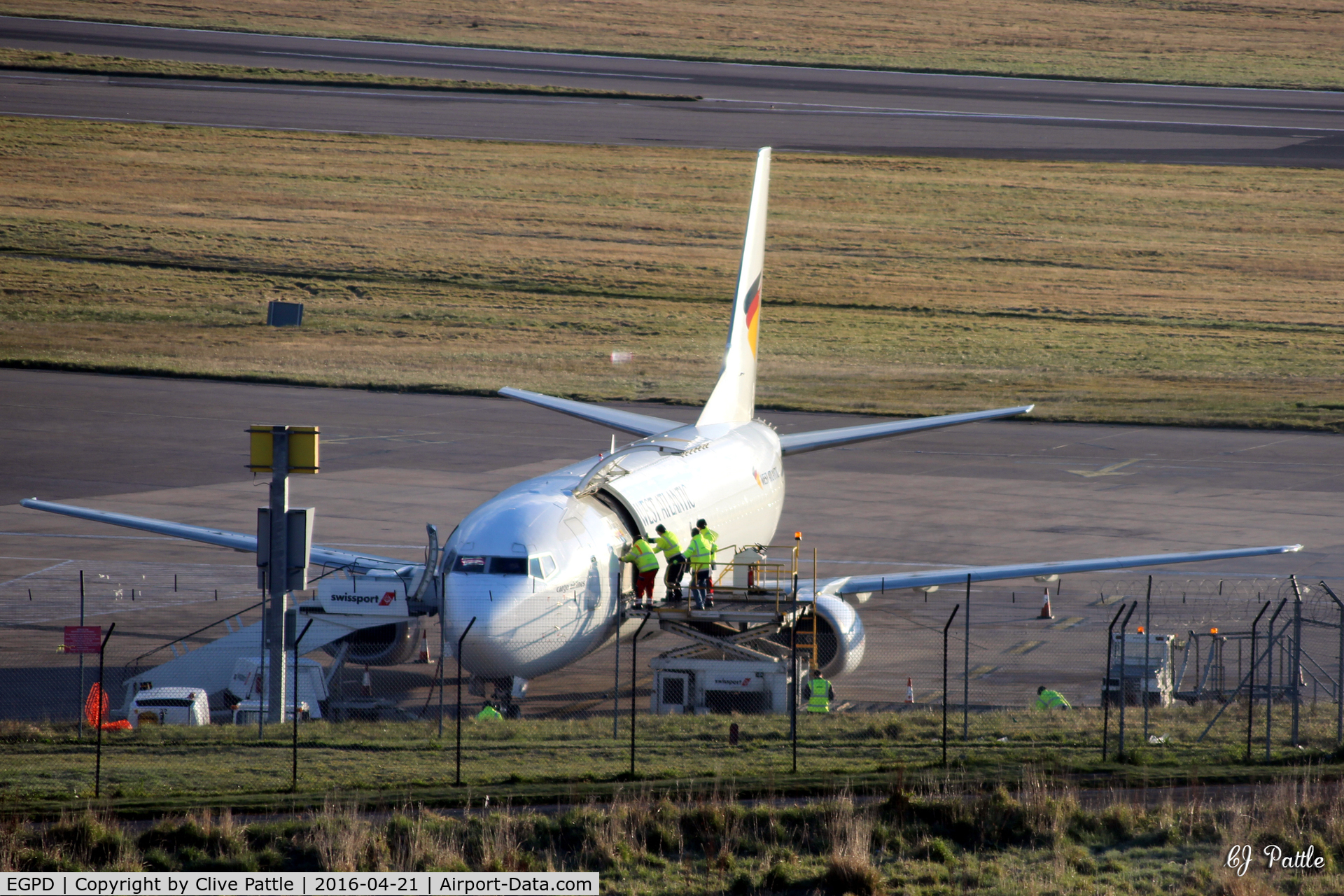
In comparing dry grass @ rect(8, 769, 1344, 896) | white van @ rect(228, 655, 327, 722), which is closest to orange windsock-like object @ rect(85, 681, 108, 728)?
white van @ rect(228, 655, 327, 722)

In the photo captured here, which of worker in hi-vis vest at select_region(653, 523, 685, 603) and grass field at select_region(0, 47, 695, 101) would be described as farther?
grass field at select_region(0, 47, 695, 101)

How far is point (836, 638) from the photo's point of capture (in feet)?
110

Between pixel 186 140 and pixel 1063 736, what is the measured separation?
109206mm

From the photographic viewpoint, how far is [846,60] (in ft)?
490

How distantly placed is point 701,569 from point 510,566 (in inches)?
216

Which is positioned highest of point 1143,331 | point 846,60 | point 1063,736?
point 846,60

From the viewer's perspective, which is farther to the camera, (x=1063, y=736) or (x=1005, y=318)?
(x=1005, y=318)

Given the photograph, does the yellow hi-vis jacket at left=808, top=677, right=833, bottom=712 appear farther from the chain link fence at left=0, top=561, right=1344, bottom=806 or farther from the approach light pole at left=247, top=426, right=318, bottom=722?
the approach light pole at left=247, top=426, right=318, bottom=722

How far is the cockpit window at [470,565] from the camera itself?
28.9 metres

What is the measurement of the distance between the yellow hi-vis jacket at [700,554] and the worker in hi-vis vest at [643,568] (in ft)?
2.97

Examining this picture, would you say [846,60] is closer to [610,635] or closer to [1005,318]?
[1005,318]

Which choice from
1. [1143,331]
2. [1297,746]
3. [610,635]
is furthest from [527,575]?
[1143,331]

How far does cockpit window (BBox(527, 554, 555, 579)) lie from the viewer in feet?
93.9

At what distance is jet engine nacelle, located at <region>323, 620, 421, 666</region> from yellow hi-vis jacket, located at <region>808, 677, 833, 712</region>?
31.6ft
